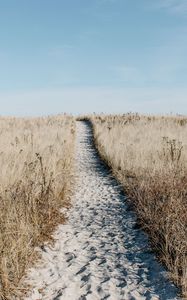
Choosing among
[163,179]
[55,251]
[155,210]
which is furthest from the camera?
[163,179]

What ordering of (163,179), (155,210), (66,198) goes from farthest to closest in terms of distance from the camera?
(66,198) < (163,179) < (155,210)

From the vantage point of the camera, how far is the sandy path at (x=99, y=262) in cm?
512

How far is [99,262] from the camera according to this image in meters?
6.09

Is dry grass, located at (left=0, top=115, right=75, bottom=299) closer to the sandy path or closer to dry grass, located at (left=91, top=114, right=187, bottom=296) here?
the sandy path

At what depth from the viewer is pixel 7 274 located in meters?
4.76

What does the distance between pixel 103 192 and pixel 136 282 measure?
528 cm

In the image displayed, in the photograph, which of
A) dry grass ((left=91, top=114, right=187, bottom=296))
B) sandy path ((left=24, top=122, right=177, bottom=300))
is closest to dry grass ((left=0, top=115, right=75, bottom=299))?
sandy path ((left=24, top=122, right=177, bottom=300))

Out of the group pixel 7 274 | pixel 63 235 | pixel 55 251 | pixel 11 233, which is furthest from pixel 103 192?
pixel 7 274

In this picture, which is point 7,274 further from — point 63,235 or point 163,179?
point 163,179

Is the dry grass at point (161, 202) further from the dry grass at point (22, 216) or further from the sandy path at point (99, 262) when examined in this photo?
the dry grass at point (22, 216)

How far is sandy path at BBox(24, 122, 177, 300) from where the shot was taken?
5.12 meters

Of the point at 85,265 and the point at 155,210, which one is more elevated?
the point at 155,210

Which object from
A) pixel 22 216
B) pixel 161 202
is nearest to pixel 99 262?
pixel 22 216

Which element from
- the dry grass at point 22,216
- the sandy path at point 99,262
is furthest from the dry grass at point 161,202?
the dry grass at point 22,216
